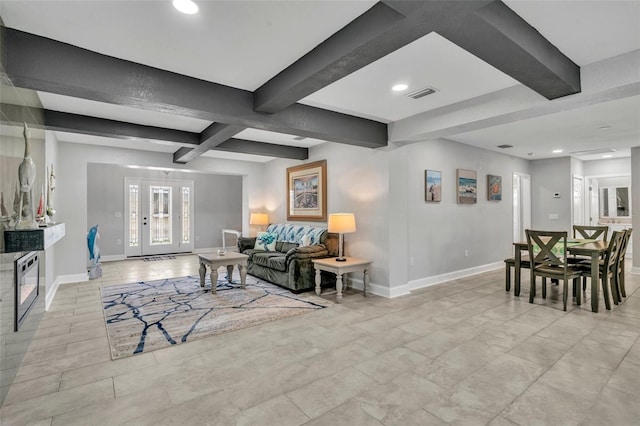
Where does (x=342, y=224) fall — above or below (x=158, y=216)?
below

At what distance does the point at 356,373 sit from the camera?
2.47 m

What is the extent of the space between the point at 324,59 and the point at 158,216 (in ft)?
27.9

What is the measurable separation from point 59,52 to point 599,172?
10.1 m

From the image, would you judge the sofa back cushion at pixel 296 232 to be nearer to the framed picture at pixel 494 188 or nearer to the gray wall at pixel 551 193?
the framed picture at pixel 494 188

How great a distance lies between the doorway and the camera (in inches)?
299

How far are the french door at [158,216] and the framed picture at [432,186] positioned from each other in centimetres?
715

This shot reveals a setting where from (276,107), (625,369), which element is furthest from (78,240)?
(625,369)

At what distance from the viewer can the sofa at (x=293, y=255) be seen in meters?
4.93

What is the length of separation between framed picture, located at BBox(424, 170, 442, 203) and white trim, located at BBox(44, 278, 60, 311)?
539cm

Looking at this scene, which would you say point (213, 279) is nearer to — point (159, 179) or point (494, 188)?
point (494, 188)

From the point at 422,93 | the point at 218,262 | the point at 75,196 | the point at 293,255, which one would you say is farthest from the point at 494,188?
the point at 75,196

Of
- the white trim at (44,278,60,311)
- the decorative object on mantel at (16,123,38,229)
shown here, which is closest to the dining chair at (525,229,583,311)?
the decorative object on mantel at (16,123,38,229)

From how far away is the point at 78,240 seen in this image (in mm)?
5703

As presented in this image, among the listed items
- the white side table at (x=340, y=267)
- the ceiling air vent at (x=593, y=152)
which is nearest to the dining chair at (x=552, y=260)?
the white side table at (x=340, y=267)
